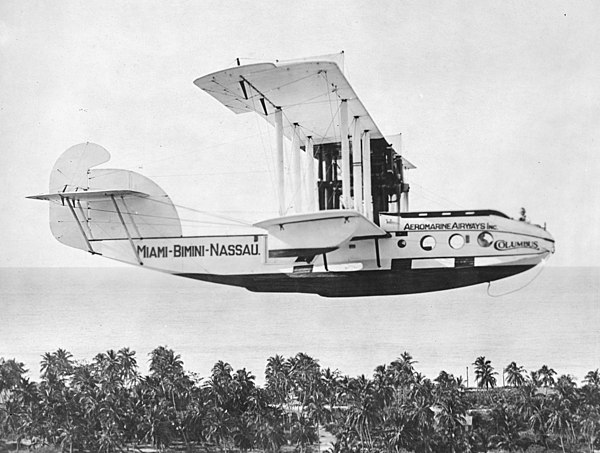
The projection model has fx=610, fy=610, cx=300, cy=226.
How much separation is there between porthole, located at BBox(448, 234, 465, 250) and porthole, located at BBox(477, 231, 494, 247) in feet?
0.54

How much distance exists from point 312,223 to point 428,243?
126cm

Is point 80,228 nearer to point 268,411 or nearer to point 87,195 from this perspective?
point 87,195

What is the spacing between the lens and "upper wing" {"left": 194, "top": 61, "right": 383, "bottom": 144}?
17.8 feet

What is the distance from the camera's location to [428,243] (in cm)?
613

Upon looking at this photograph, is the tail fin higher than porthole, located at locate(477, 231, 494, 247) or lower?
higher

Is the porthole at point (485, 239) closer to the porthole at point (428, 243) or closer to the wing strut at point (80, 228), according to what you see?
the porthole at point (428, 243)

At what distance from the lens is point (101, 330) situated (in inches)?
316

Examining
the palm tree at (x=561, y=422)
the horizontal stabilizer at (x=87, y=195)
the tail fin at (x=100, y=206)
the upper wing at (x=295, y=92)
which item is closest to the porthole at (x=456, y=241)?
the upper wing at (x=295, y=92)

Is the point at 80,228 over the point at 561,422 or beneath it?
over

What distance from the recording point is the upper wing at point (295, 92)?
5.41 meters

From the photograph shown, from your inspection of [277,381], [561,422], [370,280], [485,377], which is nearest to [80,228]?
[370,280]

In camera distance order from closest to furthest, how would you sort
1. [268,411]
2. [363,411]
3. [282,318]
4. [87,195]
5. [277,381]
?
[87,195] → [282,318] → [363,411] → [268,411] → [277,381]

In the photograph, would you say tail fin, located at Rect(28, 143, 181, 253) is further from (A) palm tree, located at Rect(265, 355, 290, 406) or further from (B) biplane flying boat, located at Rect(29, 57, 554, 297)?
(A) palm tree, located at Rect(265, 355, 290, 406)

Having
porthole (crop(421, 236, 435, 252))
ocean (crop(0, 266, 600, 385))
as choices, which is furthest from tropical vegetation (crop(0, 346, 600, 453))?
porthole (crop(421, 236, 435, 252))
